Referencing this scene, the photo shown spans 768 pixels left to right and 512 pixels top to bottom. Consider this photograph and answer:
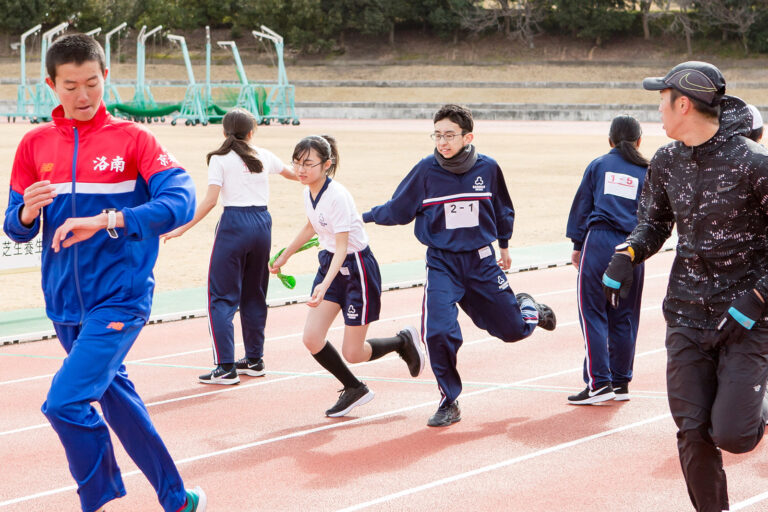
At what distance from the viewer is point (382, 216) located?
21.6ft

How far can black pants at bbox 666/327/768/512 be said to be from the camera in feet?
13.2

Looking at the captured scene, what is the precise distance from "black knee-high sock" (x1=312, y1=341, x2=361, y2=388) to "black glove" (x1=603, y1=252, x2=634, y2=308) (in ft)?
8.42

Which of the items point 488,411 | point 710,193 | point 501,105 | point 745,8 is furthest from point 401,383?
point 745,8

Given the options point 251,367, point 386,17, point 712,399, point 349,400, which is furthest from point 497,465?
point 386,17

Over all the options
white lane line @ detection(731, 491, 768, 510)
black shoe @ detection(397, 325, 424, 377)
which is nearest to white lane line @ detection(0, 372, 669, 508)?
black shoe @ detection(397, 325, 424, 377)

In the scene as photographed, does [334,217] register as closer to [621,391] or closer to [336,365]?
[336,365]

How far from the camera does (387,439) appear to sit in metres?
6.06

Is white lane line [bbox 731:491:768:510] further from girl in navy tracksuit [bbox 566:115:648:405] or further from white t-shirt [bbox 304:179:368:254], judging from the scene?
white t-shirt [bbox 304:179:368:254]

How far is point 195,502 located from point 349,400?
2.28 metres

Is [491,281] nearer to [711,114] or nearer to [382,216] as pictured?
[382,216]

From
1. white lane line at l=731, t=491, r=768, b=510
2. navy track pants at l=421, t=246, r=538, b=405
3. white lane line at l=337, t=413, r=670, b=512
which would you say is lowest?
white lane line at l=337, t=413, r=670, b=512

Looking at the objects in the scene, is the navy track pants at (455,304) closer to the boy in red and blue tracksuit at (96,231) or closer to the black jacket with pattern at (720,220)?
the black jacket with pattern at (720,220)

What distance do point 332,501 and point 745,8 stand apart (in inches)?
2986

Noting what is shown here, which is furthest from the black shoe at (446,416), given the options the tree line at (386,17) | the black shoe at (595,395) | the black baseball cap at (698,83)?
the tree line at (386,17)
